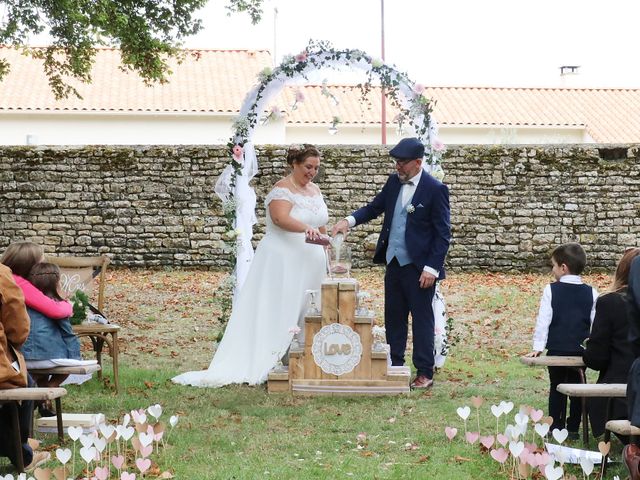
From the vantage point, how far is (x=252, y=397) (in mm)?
7441

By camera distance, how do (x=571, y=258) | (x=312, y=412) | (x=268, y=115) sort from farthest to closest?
(x=268, y=115), (x=312, y=412), (x=571, y=258)

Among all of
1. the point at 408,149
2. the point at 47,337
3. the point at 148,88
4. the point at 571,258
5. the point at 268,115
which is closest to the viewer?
the point at 571,258

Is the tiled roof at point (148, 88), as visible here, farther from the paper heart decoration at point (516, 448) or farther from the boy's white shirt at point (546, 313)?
the paper heart decoration at point (516, 448)

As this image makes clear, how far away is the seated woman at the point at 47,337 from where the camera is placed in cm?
607

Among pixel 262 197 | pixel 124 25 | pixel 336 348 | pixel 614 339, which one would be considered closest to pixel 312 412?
pixel 336 348

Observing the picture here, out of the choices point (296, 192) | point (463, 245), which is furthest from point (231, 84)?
point (296, 192)

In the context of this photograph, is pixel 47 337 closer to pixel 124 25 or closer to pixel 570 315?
pixel 570 315

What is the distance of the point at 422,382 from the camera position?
7773 millimetres

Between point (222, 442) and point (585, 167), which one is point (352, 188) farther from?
point (222, 442)

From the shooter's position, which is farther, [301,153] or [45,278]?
[301,153]

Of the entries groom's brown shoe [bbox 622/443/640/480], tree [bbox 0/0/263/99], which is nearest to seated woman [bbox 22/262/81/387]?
groom's brown shoe [bbox 622/443/640/480]

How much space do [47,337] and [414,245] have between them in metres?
3.00

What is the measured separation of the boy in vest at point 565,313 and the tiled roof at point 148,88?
24.5m

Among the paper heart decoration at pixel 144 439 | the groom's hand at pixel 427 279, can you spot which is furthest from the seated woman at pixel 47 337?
the groom's hand at pixel 427 279
